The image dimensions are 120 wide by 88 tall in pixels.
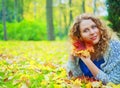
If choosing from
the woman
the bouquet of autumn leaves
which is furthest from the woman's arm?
the bouquet of autumn leaves

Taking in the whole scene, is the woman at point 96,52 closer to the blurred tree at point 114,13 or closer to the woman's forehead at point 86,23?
the woman's forehead at point 86,23

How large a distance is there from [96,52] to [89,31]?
0.33 m

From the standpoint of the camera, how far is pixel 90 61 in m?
4.52

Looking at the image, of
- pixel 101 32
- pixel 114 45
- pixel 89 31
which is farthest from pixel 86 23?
pixel 114 45

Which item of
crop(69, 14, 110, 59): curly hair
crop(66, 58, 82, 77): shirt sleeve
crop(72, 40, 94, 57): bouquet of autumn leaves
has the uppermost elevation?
crop(69, 14, 110, 59): curly hair

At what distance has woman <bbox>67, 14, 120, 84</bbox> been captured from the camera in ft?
14.9

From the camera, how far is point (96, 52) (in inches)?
187


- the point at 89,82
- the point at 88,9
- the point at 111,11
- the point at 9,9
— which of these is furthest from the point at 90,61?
the point at 9,9

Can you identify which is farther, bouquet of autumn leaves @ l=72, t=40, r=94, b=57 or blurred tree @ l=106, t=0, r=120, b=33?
blurred tree @ l=106, t=0, r=120, b=33

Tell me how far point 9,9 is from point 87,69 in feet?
133

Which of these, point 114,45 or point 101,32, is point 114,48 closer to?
point 114,45

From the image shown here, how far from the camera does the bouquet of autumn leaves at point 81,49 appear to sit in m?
4.53

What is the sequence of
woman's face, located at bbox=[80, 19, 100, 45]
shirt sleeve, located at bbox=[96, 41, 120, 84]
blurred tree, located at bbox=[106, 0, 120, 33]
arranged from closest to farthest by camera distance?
shirt sleeve, located at bbox=[96, 41, 120, 84] < woman's face, located at bbox=[80, 19, 100, 45] < blurred tree, located at bbox=[106, 0, 120, 33]

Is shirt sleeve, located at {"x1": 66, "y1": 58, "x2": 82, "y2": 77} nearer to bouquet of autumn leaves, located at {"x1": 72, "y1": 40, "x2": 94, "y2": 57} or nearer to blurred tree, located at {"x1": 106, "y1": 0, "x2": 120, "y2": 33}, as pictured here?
bouquet of autumn leaves, located at {"x1": 72, "y1": 40, "x2": 94, "y2": 57}
